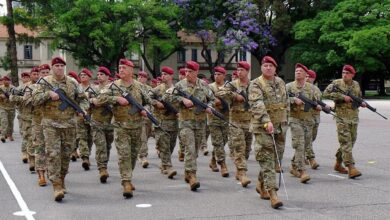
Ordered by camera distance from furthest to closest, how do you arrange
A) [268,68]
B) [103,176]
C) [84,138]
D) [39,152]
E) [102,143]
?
1. [84,138]
2. [102,143]
3. [103,176]
4. [39,152]
5. [268,68]

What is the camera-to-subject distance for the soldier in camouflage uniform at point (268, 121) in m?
7.20

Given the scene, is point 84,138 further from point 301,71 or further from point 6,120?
point 6,120

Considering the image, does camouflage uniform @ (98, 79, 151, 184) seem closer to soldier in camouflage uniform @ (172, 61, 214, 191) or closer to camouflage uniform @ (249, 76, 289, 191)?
soldier in camouflage uniform @ (172, 61, 214, 191)

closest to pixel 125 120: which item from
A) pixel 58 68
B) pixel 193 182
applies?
pixel 58 68

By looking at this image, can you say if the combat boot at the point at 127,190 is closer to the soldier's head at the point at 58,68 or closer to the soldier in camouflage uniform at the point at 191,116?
the soldier in camouflage uniform at the point at 191,116

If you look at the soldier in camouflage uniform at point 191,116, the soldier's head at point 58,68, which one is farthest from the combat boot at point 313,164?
the soldier's head at point 58,68

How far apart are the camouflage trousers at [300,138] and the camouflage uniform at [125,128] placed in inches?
108

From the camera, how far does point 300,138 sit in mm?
9344

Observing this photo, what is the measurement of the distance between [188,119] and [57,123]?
2.10m

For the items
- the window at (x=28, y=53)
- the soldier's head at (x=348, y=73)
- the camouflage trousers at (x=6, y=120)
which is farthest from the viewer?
the window at (x=28, y=53)

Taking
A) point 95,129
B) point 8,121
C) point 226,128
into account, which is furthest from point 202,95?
point 8,121

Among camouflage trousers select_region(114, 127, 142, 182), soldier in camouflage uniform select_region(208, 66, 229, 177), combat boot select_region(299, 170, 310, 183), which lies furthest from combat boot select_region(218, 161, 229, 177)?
camouflage trousers select_region(114, 127, 142, 182)

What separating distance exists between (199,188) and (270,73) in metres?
2.29

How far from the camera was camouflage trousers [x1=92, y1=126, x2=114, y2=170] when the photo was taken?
371 inches
